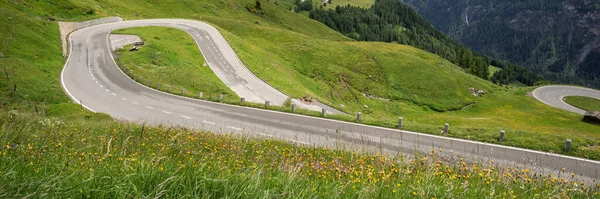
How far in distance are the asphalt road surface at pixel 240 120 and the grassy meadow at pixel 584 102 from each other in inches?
3761

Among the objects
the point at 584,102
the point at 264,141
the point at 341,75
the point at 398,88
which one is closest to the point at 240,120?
the point at 264,141

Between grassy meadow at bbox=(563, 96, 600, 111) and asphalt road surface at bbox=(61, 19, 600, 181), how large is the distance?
313ft

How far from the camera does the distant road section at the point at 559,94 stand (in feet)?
293

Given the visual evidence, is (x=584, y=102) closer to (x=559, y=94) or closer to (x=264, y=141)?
(x=559, y=94)

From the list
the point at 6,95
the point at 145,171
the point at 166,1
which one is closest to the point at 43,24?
the point at 6,95

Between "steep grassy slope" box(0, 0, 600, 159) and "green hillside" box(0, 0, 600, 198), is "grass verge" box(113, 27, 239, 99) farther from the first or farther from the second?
"steep grassy slope" box(0, 0, 600, 159)

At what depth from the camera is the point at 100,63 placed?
48.3 metres

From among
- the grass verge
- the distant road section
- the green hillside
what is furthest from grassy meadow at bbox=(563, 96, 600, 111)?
the grass verge

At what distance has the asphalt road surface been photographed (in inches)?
631

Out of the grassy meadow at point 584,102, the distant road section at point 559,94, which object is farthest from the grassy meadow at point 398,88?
the grassy meadow at point 584,102

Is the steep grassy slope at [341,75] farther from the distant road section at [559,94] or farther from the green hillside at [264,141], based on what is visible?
the distant road section at [559,94]

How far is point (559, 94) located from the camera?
105 meters

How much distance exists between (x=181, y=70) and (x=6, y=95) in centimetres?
2090

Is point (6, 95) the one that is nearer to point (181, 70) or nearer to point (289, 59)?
point (181, 70)
